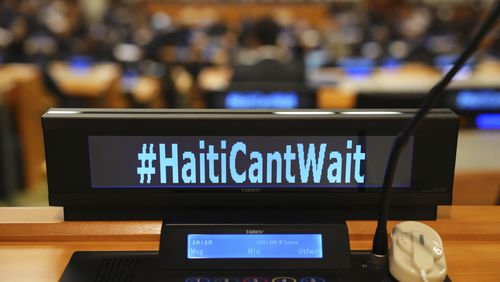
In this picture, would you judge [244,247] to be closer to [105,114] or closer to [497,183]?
[105,114]

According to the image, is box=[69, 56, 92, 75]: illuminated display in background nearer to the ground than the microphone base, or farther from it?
nearer to the ground

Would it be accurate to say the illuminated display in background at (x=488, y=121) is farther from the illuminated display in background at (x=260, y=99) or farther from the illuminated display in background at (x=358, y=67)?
the illuminated display in background at (x=358, y=67)

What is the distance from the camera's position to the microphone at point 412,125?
64 centimetres

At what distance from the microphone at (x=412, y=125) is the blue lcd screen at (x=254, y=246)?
3.8 inches

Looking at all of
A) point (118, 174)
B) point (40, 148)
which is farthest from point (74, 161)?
point (40, 148)

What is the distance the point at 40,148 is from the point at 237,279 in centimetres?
414

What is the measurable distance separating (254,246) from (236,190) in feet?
0.33

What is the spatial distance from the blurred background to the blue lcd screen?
0.36m

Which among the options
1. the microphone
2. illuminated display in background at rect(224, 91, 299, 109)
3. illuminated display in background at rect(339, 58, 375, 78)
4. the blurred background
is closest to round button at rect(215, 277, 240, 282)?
the microphone

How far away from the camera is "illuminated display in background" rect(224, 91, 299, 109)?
3172 millimetres

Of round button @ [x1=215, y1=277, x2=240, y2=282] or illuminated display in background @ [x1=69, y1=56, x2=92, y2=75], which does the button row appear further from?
illuminated display in background @ [x1=69, y1=56, x2=92, y2=75]

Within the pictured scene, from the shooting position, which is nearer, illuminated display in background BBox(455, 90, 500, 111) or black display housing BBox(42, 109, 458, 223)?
black display housing BBox(42, 109, 458, 223)

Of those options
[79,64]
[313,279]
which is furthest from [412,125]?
[79,64]

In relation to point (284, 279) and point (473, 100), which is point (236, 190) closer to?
point (284, 279)
